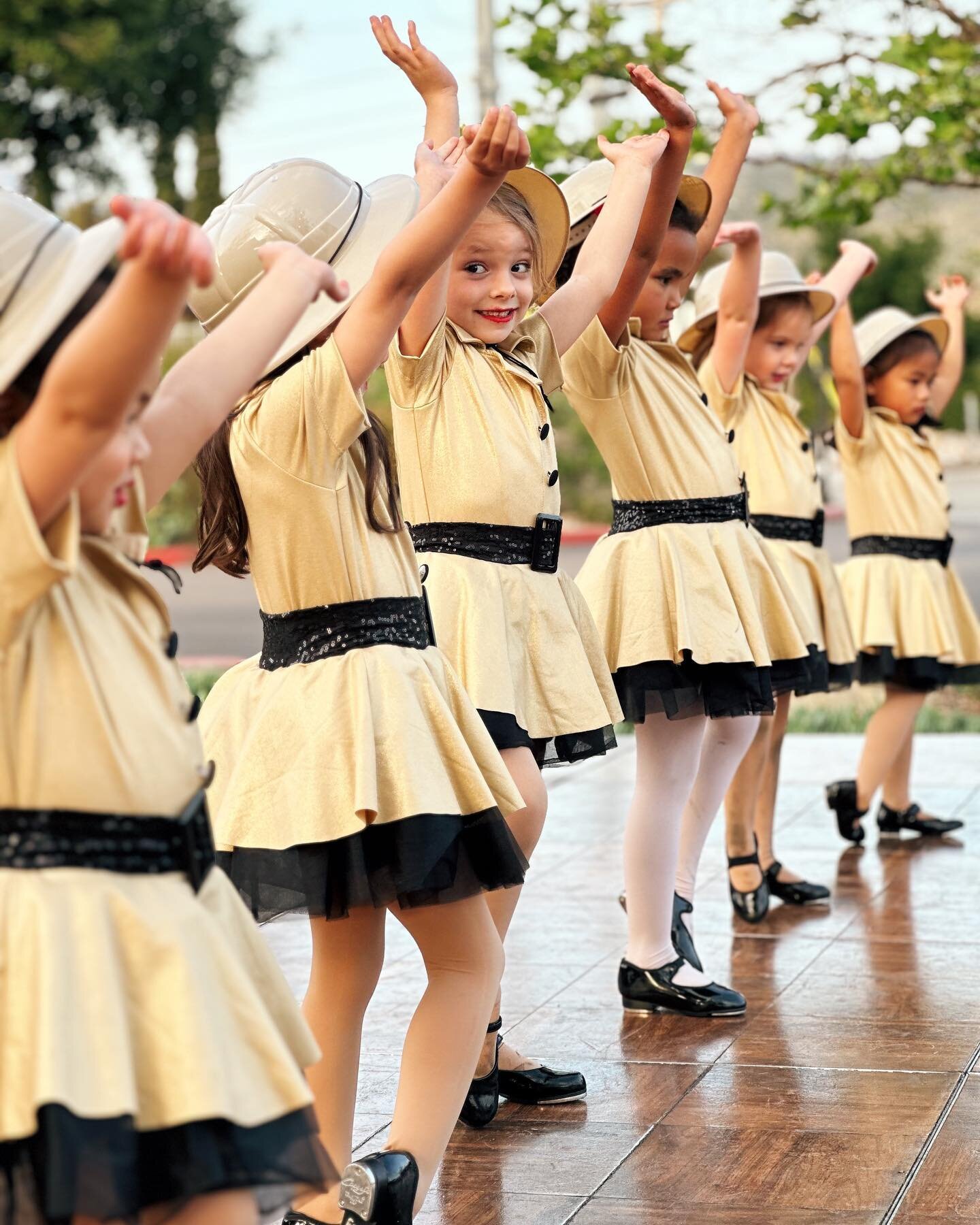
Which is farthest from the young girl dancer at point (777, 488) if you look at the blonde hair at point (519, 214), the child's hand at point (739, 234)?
the blonde hair at point (519, 214)

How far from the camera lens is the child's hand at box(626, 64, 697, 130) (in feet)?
11.2

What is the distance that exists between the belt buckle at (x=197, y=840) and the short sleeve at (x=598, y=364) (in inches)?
87.4

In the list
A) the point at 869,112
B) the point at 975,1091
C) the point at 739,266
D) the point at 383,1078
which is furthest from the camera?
the point at 869,112

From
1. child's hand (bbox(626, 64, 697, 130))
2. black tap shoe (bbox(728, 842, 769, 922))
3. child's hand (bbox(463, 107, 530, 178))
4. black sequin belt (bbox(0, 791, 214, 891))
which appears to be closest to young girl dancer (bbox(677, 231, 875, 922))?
black tap shoe (bbox(728, 842, 769, 922))

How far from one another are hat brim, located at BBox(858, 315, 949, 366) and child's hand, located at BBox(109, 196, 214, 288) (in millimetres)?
4356

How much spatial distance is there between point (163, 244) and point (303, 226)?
1.11m

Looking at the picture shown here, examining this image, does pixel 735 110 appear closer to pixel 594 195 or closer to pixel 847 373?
pixel 594 195

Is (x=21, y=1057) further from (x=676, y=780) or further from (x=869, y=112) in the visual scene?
(x=869, y=112)

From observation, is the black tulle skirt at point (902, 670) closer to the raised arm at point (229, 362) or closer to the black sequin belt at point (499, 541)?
the black sequin belt at point (499, 541)

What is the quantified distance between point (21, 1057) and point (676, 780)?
2.62m

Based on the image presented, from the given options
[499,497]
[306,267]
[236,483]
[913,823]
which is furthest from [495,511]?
[913,823]

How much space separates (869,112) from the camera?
6633 millimetres

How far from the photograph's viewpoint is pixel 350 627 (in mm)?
2713

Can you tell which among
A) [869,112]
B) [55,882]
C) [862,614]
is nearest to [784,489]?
[862,614]
